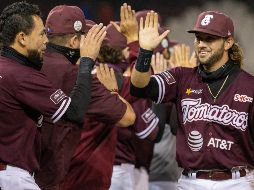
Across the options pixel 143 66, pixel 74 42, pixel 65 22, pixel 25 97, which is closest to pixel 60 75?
pixel 74 42

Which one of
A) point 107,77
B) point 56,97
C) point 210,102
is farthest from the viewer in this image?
point 107,77

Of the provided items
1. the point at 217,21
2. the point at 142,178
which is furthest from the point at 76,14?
the point at 142,178

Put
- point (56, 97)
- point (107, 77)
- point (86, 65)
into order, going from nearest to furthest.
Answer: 1. point (56, 97)
2. point (86, 65)
3. point (107, 77)

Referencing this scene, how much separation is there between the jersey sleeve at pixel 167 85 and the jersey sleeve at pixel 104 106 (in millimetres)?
259

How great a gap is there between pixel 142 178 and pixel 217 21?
2098 mm

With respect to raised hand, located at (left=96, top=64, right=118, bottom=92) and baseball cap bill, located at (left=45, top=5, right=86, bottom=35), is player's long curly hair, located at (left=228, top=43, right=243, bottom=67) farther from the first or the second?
baseball cap bill, located at (left=45, top=5, right=86, bottom=35)

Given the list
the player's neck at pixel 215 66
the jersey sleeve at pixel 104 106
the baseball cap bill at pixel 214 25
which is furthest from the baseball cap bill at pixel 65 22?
the player's neck at pixel 215 66

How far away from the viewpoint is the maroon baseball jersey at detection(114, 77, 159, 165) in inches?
232

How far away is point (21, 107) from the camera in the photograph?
4.23m

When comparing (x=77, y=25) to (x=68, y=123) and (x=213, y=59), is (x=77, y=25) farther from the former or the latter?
(x=213, y=59)

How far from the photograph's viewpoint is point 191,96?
499 centimetres

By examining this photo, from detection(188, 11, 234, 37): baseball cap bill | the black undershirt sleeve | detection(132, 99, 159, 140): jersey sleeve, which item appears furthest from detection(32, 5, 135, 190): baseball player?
detection(188, 11, 234, 37): baseball cap bill

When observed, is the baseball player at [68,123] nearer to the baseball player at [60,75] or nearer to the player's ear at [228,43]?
the baseball player at [60,75]

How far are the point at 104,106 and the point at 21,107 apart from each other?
2.86ft
